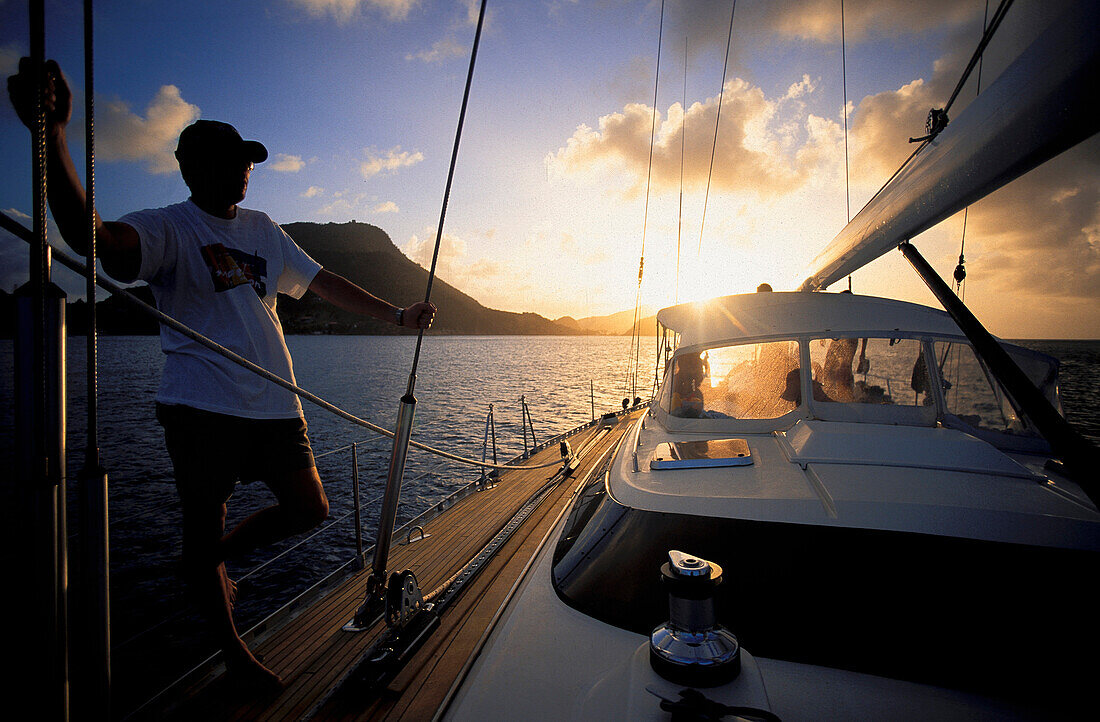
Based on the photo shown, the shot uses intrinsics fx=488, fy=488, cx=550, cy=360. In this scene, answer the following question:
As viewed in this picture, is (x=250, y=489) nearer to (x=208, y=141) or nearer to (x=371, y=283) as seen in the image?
(x=208, y=141)

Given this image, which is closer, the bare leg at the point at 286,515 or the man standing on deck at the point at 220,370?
the man standing on deck at the point at 220,370

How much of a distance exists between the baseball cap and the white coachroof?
2.60 m

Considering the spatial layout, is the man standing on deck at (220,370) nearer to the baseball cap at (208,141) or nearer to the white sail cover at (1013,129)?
the baseball cap at (208,141)

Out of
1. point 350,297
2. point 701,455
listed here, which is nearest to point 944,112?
point 701,455

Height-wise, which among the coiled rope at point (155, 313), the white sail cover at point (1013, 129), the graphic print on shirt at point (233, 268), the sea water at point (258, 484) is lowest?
the sea water at point (258, 484)

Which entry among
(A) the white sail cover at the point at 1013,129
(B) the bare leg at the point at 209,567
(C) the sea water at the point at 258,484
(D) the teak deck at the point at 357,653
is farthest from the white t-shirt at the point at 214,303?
(A) the white sail cover at the point at 1013,129

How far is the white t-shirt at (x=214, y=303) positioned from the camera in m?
1.81

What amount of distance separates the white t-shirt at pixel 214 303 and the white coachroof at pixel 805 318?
2.39 meters

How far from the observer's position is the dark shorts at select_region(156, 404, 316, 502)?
1852 mm

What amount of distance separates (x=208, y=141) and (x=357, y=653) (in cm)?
241

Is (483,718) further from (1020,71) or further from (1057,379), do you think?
(1057,379)

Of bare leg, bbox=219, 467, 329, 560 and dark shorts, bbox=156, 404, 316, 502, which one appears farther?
bare leg, bbox=219, 467, 329, 560

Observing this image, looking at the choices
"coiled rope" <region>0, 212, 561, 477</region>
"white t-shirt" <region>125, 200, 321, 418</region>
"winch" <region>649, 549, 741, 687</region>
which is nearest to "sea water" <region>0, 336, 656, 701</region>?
"coiled rope" <region>0, 212, 561, 477</region>

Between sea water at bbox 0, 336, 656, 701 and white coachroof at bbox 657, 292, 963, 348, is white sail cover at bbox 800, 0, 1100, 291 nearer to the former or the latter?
white coachroof at bbox 657, 292, 963, 348
